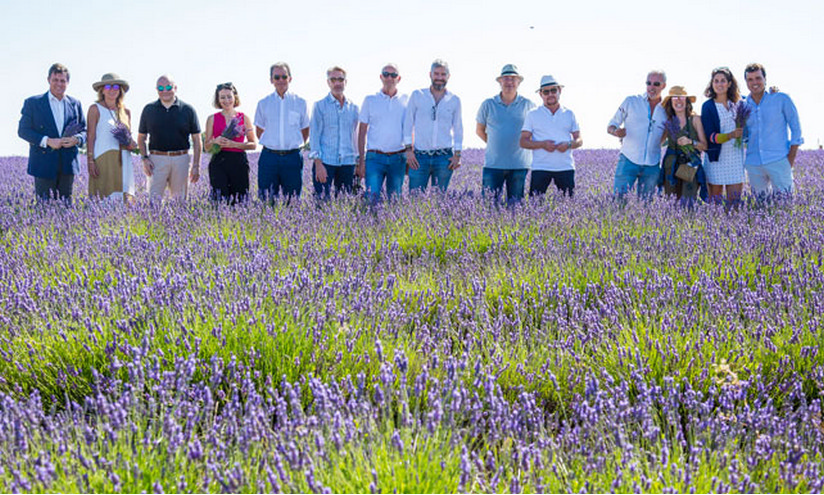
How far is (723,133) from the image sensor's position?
6031 millimetres

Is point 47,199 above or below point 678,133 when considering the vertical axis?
below

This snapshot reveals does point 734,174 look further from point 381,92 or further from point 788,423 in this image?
point 788,423

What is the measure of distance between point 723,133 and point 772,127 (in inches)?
17.0

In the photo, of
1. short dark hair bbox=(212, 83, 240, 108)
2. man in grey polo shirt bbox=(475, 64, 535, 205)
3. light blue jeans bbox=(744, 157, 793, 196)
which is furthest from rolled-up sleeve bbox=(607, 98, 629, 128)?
short dark hair bbox=(212, 83, 240, 108)

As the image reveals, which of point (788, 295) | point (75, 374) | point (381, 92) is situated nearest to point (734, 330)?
point (788, 295)

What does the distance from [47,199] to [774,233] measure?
21.1 ft

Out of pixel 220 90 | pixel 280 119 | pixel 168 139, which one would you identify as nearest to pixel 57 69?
pixel 168 139

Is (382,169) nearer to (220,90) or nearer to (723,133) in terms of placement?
(220,90)

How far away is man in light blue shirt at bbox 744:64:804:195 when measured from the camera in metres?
5.96

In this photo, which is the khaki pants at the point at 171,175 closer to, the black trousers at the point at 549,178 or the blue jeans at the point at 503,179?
the blue jeans at the point at 503,179

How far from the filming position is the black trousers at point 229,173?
6.51m

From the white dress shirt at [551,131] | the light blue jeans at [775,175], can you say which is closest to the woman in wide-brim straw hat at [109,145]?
the white dress shirt at [551,131]

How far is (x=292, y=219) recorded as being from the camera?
16.7 ft

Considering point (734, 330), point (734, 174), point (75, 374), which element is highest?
point (734, 174)
